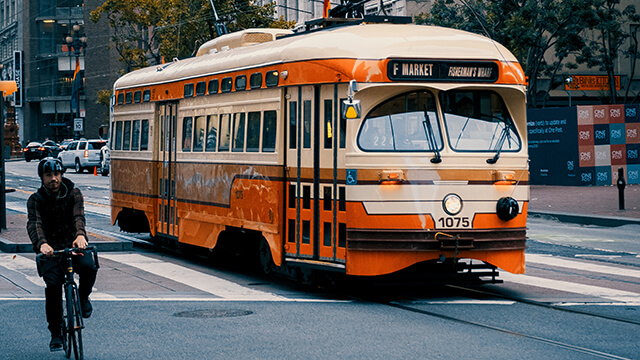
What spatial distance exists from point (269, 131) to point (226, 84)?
1.61 meters

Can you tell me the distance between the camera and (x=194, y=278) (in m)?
13.0

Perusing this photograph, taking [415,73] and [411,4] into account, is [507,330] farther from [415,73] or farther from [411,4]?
[411,4]

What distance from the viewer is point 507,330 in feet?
29.3

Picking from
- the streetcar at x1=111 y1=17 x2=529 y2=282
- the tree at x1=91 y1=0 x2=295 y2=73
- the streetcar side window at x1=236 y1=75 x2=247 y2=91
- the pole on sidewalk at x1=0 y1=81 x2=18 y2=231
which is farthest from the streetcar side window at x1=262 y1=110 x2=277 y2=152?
the tree at x1=91 y1=0 x2=295 y2=73

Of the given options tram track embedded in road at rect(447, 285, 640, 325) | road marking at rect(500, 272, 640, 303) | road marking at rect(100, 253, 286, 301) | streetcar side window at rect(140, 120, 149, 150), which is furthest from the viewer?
streetcar side window at rect(140, 120, 149, 150)

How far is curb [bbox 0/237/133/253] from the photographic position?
1570 centimetres

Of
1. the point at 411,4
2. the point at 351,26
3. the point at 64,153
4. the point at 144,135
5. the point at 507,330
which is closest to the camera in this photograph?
the point at 507,330

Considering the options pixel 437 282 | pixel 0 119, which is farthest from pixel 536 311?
pixel 0 119

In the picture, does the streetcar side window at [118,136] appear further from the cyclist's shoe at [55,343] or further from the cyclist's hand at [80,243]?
the cyclist's hand at [80,243]

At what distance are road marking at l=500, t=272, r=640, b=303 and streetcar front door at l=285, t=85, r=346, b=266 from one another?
9.37ft

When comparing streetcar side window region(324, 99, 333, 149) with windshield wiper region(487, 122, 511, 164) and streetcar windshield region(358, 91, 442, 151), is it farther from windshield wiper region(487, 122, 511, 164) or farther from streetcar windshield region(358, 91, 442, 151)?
Answer: windshield wiper region(487, 122, 511, 164)

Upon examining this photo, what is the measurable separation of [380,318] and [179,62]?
24.8 feet

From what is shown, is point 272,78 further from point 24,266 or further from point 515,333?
point 24,266

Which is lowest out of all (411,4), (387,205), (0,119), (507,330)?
(507,330)
